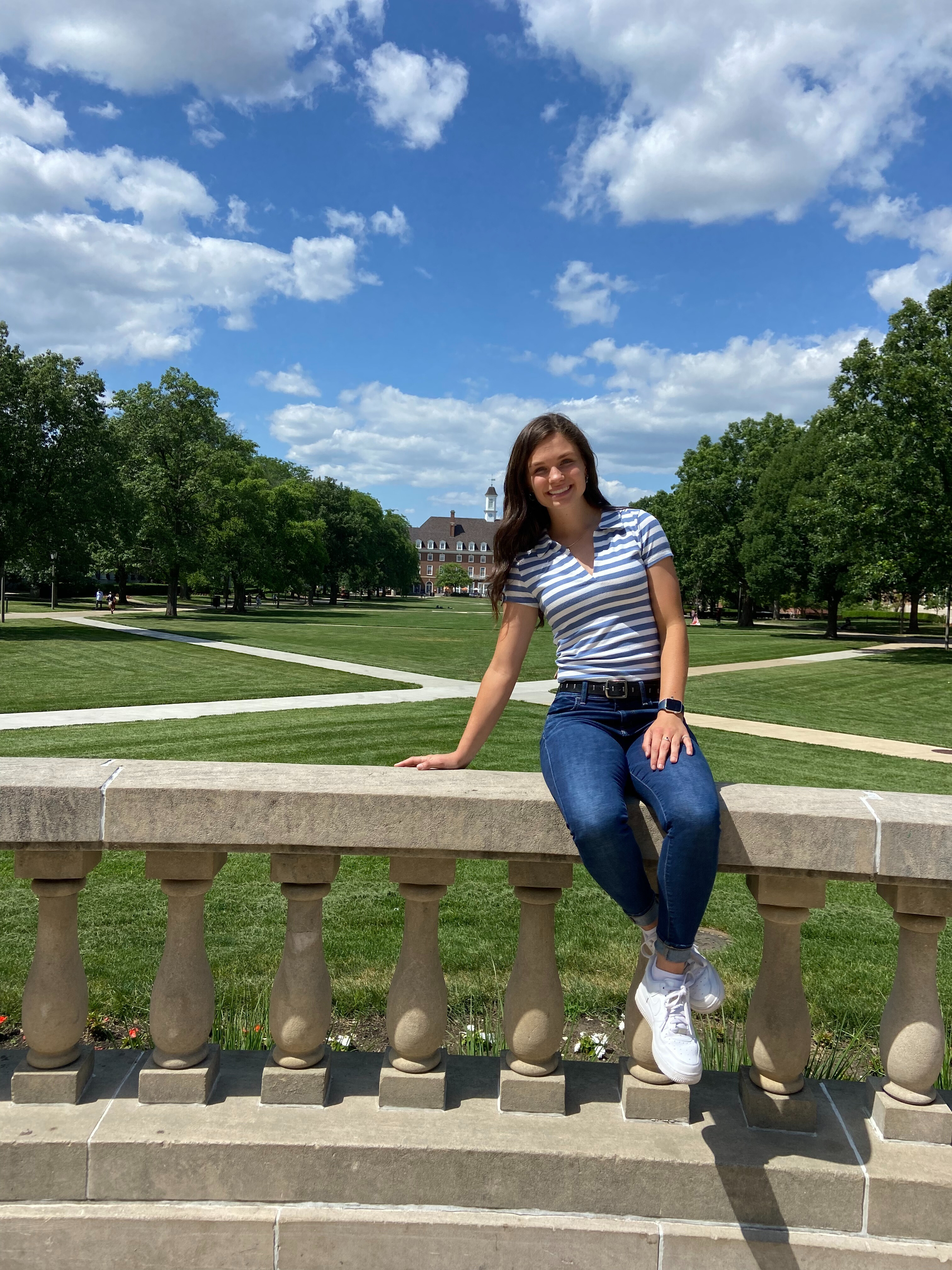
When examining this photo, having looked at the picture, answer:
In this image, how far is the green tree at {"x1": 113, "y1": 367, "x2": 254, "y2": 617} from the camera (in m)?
42.1

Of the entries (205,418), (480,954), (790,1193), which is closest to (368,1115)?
(790,1193)

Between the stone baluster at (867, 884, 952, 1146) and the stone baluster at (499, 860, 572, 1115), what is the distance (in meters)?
0.81

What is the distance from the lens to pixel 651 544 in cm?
274

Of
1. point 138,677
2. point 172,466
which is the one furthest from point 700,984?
point 172,466

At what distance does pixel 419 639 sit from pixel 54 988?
107 ft

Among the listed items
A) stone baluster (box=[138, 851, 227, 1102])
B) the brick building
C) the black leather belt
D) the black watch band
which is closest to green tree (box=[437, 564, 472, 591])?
the brick building

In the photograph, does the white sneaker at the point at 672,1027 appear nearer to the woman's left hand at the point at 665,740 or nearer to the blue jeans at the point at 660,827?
the blue jeans at the point at 660,827

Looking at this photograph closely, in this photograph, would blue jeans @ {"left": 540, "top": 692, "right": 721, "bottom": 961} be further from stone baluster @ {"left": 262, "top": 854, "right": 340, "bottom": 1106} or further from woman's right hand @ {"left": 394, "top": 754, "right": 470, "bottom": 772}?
stone baluster @ {"left": 262, "top": 854, "right": 340, "bottom": 1106}

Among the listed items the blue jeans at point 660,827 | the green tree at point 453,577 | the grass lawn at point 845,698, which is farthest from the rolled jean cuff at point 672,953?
the green tree at point 453,577

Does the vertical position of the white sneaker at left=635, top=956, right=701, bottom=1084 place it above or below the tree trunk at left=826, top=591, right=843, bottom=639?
below

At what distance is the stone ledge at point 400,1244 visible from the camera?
2082 mm

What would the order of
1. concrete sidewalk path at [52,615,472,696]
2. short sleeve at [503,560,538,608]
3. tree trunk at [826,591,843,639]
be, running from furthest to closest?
1. tree trunk at [826,591,843,639]
2. concrete sidewalk path at [52,615,472,696]
3. short sleeve at [503,560,538,608]

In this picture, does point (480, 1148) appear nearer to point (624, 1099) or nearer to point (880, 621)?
point (624, 1099)

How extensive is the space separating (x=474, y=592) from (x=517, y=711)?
153083mm
